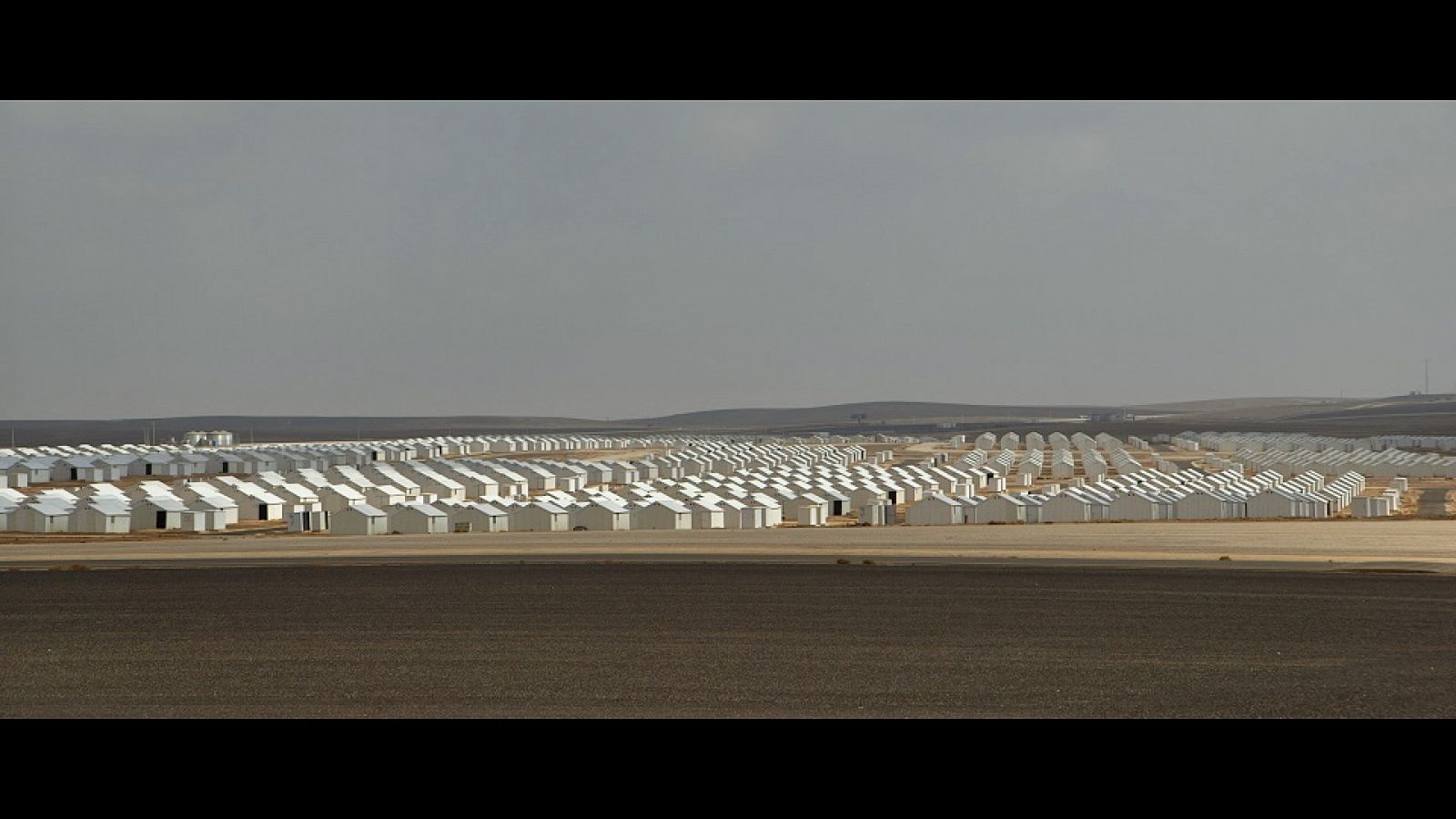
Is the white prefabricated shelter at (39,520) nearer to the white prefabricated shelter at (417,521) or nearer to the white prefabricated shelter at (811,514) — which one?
the white prefabricated shelter at (417,521)

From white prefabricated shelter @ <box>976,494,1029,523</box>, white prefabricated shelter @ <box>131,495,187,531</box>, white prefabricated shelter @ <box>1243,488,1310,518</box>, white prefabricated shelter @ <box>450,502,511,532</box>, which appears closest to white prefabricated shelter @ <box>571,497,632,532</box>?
white prefabricated shelter @ <box>450,502,511,532</box>

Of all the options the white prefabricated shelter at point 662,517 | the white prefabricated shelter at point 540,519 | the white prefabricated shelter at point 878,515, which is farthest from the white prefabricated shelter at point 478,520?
the white prefabricated shelter at point 878,515

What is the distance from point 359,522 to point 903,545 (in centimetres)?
2636

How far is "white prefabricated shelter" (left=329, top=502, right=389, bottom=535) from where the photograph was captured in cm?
5519

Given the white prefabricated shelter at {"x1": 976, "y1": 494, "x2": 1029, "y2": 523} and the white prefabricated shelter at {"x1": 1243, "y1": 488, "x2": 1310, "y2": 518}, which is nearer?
the white prefabricated shelter at {"x1": 976, "y1": 494, "x2": 1029, "y2": 523}

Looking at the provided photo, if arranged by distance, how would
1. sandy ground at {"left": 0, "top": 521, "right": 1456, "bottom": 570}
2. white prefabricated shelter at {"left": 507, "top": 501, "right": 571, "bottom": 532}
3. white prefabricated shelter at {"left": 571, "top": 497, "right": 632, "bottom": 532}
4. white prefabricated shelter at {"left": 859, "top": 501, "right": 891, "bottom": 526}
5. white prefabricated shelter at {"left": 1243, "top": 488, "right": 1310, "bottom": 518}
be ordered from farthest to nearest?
white prefabricated shelter at {"left": 859, "top": 501, "right": 891, "bottom": 526}, white prefabricated shelter at {"left": 1243, "top": 488, "right": 1310, "bottom": 518}, white prefabricated shelter at {"left": 571, "top": 497, "right": 632, "bottom": 532}, white prefabricated shelter at {"left": 507, "top": 501, "right": 571, "bottom": 532}, sandy ground at {"left": 0, "top": 521, "right": 1456, "bottom": 570}

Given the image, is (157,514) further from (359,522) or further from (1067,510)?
(1067,510)

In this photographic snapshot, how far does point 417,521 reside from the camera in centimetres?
5553

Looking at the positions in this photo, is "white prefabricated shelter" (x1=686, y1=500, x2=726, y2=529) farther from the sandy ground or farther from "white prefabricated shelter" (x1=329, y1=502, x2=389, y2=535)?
"white prefabricated shelter" (x1=329, y1=502, x2=389, y2=535)

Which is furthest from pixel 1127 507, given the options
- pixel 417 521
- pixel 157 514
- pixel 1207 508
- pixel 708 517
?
pixel 157 514

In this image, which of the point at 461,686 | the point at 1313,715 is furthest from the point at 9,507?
the point at 1313,715

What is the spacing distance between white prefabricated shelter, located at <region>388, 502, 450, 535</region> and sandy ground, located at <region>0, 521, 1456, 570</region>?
5656 millimetres
